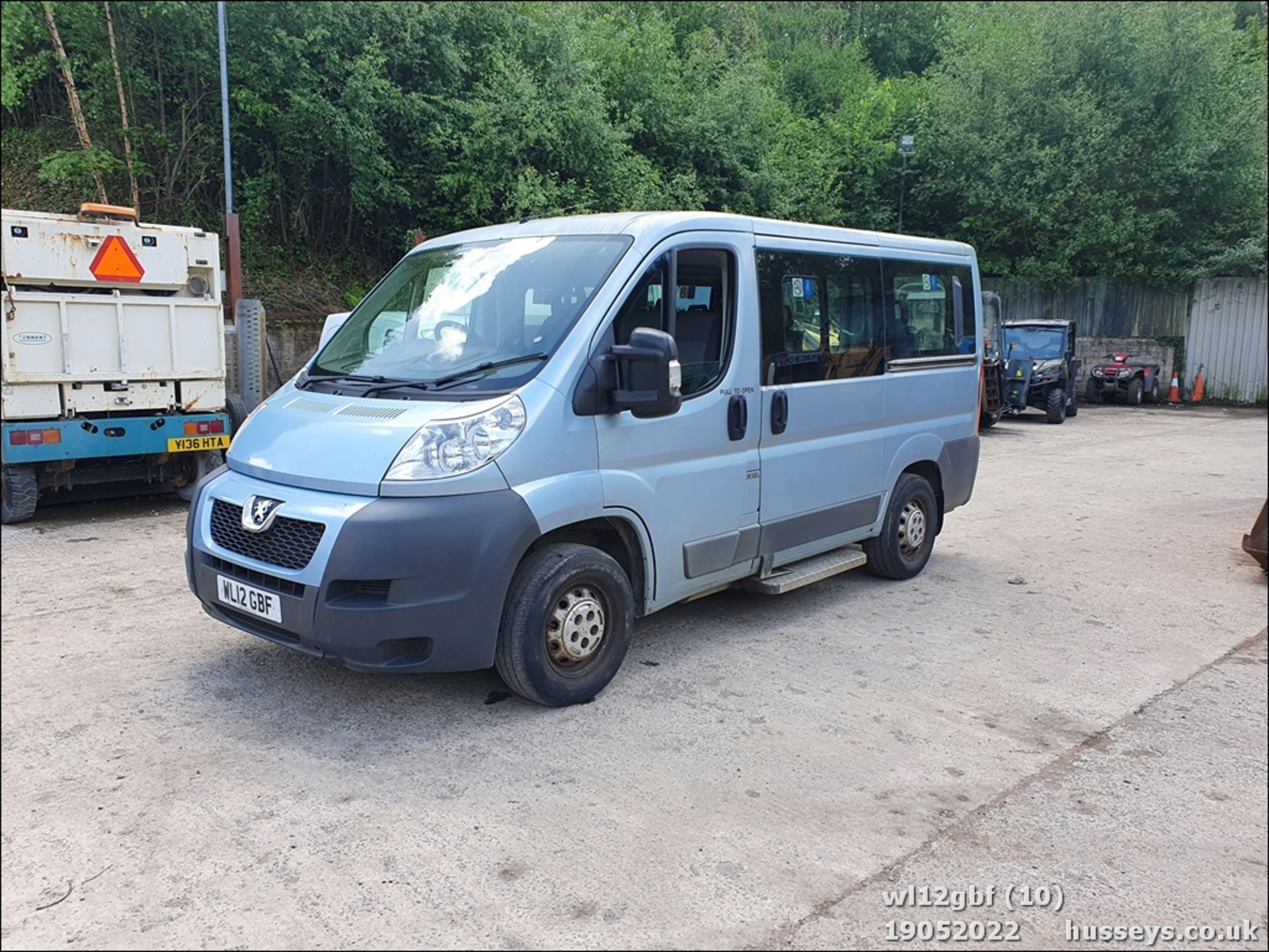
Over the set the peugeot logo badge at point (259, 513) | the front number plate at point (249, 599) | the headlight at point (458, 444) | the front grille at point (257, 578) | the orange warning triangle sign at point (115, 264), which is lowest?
the front number plate at point (249, 599)

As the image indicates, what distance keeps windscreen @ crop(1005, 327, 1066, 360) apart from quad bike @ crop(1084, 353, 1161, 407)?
384 centimetres

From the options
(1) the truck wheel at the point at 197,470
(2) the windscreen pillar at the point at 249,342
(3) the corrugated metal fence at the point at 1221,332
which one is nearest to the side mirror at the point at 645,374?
(1) the truck wheel at the point at 197,470

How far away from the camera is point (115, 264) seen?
27.5 ft

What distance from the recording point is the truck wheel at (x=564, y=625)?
4.27 meters

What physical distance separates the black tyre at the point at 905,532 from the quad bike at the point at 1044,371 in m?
12.2

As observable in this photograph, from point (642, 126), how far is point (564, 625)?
15229 mm

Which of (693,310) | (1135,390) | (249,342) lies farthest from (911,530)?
(1135,390)

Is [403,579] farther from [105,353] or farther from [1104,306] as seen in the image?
[1104,306]

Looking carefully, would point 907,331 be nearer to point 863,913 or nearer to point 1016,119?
point 863,913

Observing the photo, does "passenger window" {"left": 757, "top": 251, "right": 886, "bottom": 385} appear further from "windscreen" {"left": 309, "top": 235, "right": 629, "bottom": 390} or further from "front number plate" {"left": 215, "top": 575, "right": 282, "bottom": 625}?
"front number plate" {"left": 215, "top": 575, "right": 282, "bottom": 625}

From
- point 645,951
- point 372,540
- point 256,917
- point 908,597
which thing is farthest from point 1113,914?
point 908,597

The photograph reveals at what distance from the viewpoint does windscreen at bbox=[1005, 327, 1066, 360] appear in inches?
782

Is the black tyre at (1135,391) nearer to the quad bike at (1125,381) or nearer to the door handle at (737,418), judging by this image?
the quad bike at (1125,381)

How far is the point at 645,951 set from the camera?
2.87 m
